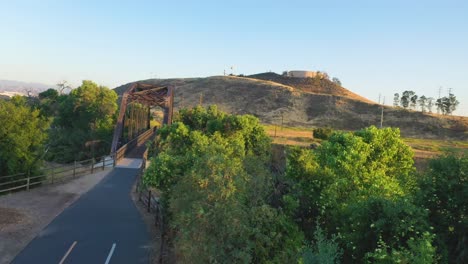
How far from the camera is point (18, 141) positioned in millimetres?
28297

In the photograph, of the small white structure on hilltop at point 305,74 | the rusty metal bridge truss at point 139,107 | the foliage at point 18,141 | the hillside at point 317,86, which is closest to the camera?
the foliage at point 18,141

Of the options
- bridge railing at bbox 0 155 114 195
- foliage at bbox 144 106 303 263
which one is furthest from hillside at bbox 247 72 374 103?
foliage at bbox 144 106 303 263

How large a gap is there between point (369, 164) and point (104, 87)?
185 ft

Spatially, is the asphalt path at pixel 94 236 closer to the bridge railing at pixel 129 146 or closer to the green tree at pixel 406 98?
the bridge railing at pixel 129 146

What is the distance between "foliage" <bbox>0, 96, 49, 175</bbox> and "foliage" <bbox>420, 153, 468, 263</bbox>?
2715cm

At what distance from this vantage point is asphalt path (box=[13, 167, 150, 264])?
15.9m

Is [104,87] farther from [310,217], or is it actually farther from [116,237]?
[310,217]

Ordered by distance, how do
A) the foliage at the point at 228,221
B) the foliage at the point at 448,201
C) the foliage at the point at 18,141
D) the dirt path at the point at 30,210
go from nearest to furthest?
the foliage at the point at 448,201 < the foliage at the point at 228,221 < the dirt path at the point at 30,210 < the foliage at the point at 18,141

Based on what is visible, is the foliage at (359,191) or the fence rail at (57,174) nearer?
the foliage at (359,191)

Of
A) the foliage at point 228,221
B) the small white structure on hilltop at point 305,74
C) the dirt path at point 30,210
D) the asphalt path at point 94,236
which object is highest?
the small white structure on hilltop at point 305,74

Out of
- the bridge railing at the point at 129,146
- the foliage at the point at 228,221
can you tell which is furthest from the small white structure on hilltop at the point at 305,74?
the foliage at the point at 228,221

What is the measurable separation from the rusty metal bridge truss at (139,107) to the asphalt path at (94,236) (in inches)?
720

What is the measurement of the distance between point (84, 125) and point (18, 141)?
119 ft

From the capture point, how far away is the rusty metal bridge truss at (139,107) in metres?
45.4
